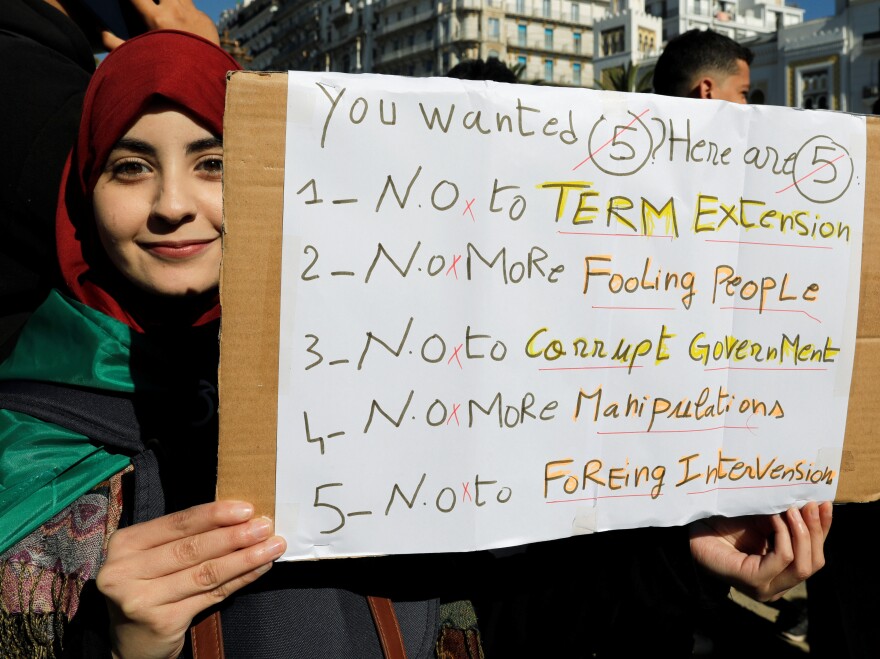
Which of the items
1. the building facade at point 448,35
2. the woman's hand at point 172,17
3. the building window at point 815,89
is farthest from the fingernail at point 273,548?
the building facade at point 448,35

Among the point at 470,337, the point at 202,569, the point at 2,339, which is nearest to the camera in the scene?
the point at 202,569

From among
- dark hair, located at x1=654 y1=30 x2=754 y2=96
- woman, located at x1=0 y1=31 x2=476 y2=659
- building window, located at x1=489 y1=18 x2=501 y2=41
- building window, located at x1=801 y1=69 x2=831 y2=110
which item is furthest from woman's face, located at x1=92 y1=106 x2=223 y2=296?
building window, located at x1=489 y1=18 x2=501 y2=41

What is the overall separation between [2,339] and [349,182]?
1.12 metres

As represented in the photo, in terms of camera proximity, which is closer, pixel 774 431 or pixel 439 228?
pixel 439 228

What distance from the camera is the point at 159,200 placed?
1246 millimetres

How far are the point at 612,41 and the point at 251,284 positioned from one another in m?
52.7

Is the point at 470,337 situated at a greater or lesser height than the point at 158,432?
greater

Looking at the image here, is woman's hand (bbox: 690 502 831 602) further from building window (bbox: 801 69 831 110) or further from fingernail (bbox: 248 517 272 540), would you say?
building window (bbox: 801 69 831 110)

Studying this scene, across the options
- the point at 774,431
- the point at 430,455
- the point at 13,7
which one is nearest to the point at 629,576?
the point at 774,431

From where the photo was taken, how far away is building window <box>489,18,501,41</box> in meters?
55.8

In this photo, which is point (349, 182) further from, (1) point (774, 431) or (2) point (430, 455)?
(1) point (774, 431)

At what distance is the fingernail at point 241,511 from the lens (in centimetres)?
109

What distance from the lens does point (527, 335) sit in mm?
1220

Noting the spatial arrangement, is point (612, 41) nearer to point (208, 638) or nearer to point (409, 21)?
point (409, 21)
